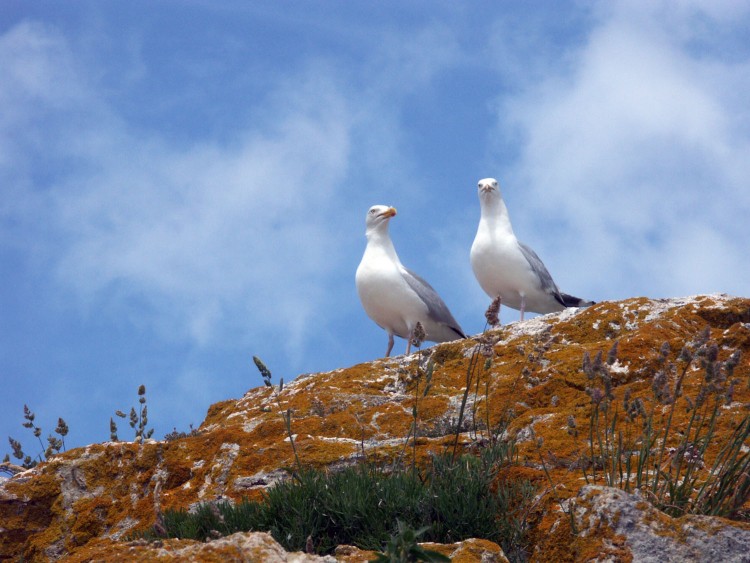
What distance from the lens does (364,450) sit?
5.54 m

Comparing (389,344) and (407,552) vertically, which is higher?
(389,344)

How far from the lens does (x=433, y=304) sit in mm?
12227

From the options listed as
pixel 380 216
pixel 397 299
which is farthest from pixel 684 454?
pixel 380 216

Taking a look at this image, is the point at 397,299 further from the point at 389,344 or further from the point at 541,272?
the point at 541,272

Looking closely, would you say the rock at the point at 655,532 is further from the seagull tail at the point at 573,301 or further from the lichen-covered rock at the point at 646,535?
the seagull tail at the point at 573,301

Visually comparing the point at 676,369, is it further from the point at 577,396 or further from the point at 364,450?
the point at 364,450

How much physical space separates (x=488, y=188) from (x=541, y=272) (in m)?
1.41

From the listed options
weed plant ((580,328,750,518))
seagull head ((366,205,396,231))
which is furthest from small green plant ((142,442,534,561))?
seagull head ((366,205,396,231))

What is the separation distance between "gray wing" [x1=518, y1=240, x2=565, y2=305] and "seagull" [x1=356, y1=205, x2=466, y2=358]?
141 cm

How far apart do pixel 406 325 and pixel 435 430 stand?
254 inches

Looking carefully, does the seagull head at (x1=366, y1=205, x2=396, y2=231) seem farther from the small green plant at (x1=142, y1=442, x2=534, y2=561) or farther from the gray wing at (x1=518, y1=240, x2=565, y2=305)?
the small green plant at (x1=142, y1=442, x2=534, y2=561)

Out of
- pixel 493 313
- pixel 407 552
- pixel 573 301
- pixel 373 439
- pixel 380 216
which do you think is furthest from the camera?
pixel 573 301

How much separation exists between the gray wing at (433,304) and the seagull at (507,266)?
92 centimetres

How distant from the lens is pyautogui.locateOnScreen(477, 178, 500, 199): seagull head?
1341 cm
